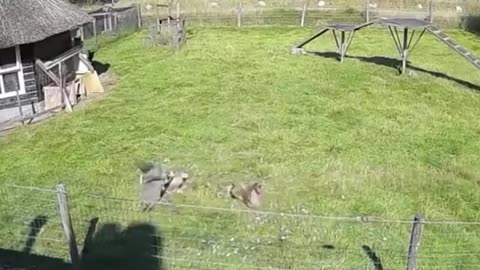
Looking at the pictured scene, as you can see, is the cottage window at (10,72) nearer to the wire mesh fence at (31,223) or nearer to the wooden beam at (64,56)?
the wooden beam at (64,56)

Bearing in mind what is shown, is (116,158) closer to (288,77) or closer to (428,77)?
(288,77)

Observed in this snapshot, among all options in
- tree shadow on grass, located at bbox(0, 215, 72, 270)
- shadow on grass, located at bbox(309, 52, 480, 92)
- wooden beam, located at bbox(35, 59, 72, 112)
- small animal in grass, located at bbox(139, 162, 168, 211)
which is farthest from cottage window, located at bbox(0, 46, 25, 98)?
shadow on grass, located at bbox(309, 52, 480, 92)

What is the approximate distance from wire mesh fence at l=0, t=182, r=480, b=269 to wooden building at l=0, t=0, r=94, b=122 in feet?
16.5

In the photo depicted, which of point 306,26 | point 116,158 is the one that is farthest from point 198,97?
point 306,26

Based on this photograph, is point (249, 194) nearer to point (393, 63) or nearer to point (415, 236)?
point (415, 236)

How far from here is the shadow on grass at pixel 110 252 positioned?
660 centimetres

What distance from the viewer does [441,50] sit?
19688 mm

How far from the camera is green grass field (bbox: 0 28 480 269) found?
23.9ft

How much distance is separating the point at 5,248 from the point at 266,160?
4.56 m

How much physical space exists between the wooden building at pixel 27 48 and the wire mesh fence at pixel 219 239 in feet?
16.5

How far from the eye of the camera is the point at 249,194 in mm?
8578

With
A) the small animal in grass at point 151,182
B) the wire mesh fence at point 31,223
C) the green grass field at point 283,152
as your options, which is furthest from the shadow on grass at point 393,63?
the wire mesh fence at point 31,223

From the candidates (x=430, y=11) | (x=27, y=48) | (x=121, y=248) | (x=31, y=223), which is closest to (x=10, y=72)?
(x=27, y=48)

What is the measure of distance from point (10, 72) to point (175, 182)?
18.6 feet
